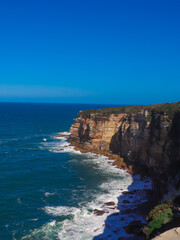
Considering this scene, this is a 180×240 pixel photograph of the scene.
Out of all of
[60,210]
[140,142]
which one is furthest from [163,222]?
[140,142]

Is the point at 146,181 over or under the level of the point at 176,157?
under

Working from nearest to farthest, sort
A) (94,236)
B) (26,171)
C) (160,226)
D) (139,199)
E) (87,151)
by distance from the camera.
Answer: (160,226)
(94,236)
(139,199)
(26,171)
(87,151)

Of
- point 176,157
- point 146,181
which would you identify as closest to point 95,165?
point 146,181

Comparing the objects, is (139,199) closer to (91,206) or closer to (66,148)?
(91,206)

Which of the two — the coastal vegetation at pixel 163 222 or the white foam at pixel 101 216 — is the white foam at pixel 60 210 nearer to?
the white foam at pixel 101 216

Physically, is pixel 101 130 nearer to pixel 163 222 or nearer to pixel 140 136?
pixel 140 136

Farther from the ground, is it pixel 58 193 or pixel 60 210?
pixel 58 193

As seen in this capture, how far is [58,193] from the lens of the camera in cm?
3975

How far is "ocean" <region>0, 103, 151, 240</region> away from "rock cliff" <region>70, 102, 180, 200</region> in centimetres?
487

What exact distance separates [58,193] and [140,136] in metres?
22.3

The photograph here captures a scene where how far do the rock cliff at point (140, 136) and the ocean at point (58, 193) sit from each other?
4868mm

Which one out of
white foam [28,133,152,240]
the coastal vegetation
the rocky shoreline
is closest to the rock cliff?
the rocky shoreline

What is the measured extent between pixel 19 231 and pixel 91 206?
1080cm

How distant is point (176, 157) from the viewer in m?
34.5
